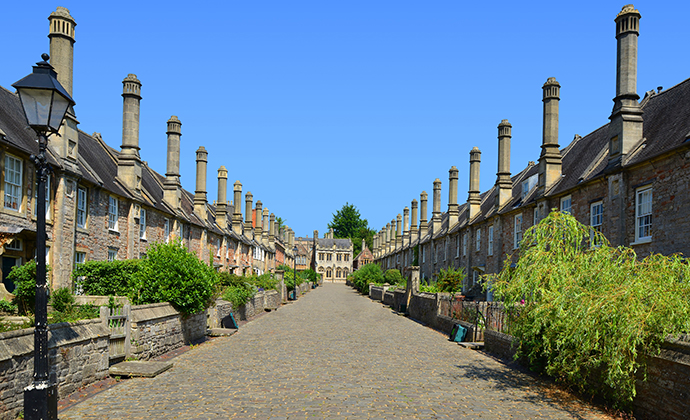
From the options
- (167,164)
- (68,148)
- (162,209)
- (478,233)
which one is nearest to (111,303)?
(68,148)

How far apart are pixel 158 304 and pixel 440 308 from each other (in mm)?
12459

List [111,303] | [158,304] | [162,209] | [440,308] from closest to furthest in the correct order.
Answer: [111,303] < [158,304] < [440,308] < [162,209]

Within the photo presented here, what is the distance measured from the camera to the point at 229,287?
944 inches

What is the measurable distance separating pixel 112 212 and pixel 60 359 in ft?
56.8

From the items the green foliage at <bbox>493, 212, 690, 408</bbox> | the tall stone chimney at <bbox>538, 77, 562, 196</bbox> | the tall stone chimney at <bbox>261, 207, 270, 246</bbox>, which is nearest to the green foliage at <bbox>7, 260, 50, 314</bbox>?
the green foliage at <bbox>493, 212, 690, 408</bbox>

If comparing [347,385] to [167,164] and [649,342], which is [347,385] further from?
[167,164]

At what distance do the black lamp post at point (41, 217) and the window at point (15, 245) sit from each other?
1207 centimetres

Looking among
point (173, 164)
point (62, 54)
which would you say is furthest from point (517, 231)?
point (62, 54)

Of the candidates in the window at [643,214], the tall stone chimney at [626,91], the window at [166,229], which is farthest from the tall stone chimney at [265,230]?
the window at [643,214]

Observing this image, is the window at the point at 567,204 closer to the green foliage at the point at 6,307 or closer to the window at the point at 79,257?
the green foliage at the point at 6,307

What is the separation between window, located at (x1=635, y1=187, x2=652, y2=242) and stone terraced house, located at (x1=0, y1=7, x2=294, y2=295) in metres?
16.0

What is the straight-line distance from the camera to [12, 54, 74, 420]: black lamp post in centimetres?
Answer: 650

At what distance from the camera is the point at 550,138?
25391mm

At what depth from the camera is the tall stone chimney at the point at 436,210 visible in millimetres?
47188
